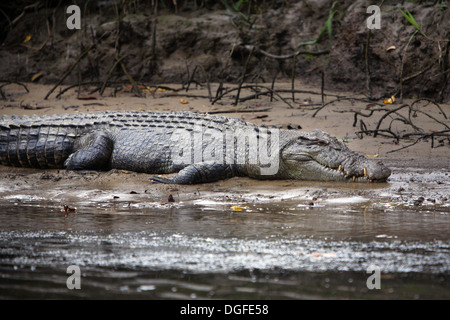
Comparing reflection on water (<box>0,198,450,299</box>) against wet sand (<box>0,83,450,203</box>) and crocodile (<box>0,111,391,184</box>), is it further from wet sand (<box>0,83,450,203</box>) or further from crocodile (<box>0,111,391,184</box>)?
crocodile (<box>0,111,391,184</box>)

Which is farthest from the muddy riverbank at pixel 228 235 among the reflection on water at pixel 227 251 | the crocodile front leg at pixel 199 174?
the crocodile front leg at pixel 199 174

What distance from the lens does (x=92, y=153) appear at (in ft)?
21.2

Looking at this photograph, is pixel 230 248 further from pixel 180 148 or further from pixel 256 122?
pixel 256 122

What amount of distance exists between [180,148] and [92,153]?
1.04 m

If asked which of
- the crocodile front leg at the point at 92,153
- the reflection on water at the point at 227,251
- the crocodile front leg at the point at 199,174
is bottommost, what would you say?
the reflection on water at the point at 227,251

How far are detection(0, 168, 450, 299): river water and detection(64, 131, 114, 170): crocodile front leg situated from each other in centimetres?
163

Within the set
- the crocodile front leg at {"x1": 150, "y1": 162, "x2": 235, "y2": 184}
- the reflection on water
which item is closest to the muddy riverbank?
the reflection on water

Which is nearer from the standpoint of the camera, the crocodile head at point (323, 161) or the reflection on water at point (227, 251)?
the reflection on water at point (227, 251)

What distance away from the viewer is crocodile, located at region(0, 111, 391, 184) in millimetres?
5820

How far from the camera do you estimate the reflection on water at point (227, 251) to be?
2.60m

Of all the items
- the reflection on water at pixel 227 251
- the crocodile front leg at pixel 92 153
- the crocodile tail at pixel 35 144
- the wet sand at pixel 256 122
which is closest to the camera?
the reflection on water at pixel 227 251

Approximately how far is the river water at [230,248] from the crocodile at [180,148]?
3.32 feet

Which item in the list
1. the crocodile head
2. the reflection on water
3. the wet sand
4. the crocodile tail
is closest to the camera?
the reflection on water

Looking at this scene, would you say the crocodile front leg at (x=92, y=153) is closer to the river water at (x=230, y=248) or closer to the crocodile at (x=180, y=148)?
the crocodile at (x=180, y=148)
